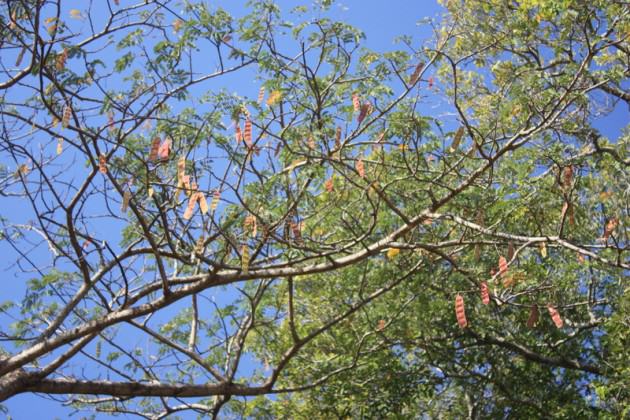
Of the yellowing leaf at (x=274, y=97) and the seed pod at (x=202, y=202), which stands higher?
the yellowing leaf at (x=274, y=97)

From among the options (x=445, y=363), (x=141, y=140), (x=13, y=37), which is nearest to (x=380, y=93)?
(x=141, y=140)

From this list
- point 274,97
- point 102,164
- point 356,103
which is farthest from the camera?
point 356,103

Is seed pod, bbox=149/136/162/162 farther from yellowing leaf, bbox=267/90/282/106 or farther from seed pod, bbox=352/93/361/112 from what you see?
seed pod, bbox=352/93/361/112

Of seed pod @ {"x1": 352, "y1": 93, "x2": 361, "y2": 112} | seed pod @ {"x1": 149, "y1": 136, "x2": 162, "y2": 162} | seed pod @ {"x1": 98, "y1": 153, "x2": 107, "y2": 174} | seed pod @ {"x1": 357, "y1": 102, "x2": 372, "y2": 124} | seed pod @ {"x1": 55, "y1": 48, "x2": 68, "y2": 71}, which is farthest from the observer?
seed pod @ {"x1": 352, "y1": 93, "x2": 361, "y2": 112}

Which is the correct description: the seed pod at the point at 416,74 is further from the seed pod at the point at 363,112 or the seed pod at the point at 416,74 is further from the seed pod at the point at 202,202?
the seed pod at the point at 202,202

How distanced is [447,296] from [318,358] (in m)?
1.39

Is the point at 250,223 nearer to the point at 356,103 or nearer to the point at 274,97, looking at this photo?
the point at 274,97

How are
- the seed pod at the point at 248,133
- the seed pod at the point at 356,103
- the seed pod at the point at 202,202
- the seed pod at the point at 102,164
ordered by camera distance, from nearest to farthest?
the seed pod at the point at 202,202, the seed pod at the point at 102,164, the seed pod at the point at 248,133, the seed pod at the point at 356,103

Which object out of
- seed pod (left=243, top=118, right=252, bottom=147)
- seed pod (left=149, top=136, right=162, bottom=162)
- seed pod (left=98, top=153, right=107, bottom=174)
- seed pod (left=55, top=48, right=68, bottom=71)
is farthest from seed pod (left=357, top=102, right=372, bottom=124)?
seed pod (left=55, top=48, right=68, bottom=71)

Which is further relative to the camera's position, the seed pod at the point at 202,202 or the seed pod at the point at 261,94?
the seed pod at the point at 261,94

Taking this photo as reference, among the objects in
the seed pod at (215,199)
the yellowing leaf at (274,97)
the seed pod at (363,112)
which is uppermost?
the yellowing leaf at (274,97)

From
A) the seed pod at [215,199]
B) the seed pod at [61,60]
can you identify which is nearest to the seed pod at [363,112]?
the seed pod at [215,199]

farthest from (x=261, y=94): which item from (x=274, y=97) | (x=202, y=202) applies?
(x=202, y=202)

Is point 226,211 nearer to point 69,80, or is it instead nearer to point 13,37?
point 69,80
